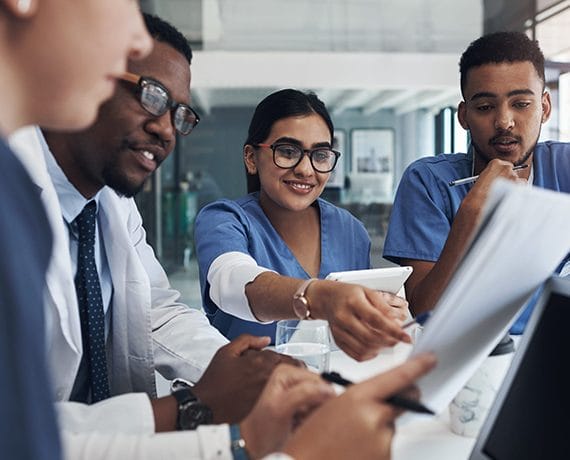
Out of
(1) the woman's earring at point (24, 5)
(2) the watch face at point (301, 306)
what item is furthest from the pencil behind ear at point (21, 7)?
(2) the watch face at point (301, 306)

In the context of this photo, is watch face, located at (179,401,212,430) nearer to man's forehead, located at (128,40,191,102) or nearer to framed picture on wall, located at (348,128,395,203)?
man's forehead, located at (128,40,191,102)

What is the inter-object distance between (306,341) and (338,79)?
12.3 feet

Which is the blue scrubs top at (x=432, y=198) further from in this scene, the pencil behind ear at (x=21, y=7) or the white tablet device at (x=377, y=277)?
the pencil behind ear at (x=21, y=7)

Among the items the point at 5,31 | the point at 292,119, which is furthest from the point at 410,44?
the point at 5,31

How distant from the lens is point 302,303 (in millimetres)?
1188

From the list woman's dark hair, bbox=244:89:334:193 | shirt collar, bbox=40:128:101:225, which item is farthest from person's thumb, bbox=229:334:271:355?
woman's dark hair, bbox=244:89:334:193

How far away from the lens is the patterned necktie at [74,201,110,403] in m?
1.30

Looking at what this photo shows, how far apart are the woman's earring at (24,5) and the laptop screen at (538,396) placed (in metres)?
0.66

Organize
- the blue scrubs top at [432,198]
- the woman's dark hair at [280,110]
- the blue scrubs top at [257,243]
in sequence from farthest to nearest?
1. the woman's dark hair at [280,110]
2. the blue scrubs top at [432,198]
3. the blue scrubs top at [257,243]

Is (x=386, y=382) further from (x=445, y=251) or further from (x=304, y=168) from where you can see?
(x=304, y=168)

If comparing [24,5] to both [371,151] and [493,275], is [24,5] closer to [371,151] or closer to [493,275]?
[493,275]

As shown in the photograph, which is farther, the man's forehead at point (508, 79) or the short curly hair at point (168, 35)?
the man's forehead at point (508, 79)

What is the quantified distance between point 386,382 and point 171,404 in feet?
1.74

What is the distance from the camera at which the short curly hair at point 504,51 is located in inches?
68.8
